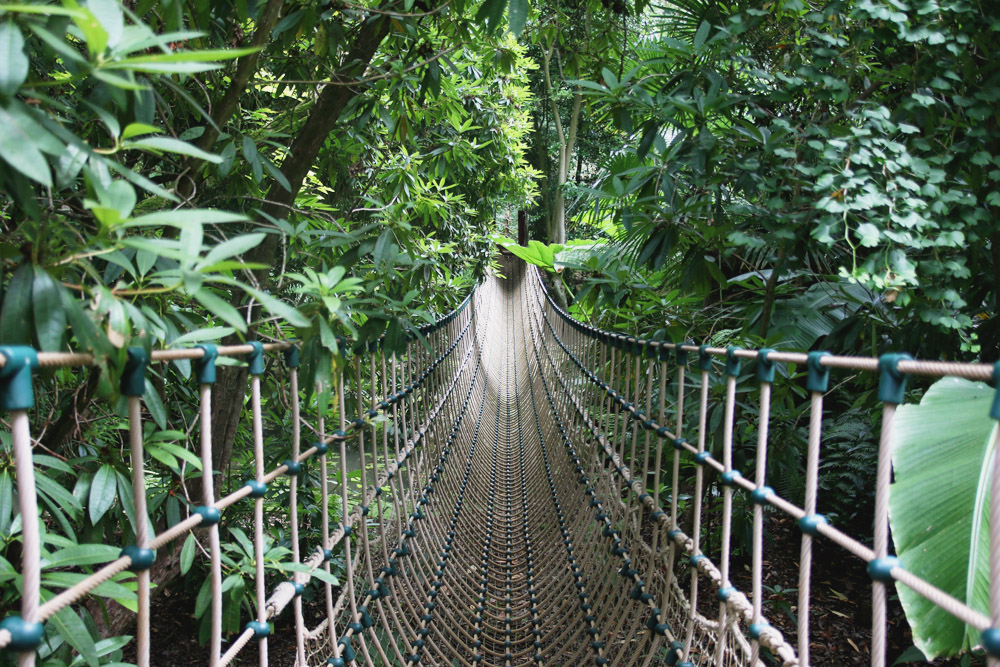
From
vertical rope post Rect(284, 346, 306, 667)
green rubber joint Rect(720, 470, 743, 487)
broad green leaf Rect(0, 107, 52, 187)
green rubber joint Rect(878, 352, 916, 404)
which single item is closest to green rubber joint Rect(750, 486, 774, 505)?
green rubber joint Rect(720, 470, 743, 487)

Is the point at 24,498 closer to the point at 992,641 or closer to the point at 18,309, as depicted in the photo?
the point at 18,309

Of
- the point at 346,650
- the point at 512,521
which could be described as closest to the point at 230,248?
the point at 346,650

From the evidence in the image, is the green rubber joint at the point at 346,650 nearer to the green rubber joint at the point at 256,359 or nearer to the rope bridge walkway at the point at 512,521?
the rope bridge walkway at the point at 512,521

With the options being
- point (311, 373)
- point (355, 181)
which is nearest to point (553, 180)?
point (355, 181)

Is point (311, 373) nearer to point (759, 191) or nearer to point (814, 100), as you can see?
point (759, 191)

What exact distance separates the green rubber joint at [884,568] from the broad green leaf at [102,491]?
883 millimetres

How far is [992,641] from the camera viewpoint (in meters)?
0.48

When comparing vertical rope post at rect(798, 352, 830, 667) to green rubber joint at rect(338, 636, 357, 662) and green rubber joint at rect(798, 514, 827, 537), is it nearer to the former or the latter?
green rubber joint at rect(798, 514, 827, 537)

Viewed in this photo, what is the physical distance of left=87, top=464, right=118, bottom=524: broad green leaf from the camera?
34.1 inches

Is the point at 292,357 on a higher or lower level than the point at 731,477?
higher

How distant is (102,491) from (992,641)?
94 centimetres

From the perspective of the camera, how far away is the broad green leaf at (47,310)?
0.56 meters

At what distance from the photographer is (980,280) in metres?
1.54

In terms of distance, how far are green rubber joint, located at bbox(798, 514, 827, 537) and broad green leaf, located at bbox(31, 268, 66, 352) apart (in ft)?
2.64
